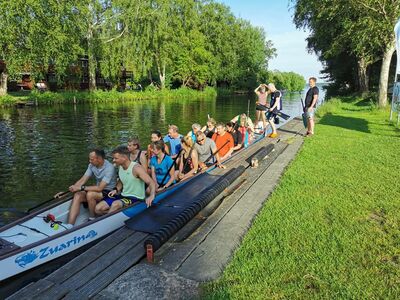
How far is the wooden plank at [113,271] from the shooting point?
378 centimetres

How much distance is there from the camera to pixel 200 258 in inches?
173

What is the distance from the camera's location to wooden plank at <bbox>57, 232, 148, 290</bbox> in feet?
12.8

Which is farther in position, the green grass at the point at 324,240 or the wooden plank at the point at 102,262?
the wooden plank at the point at 102,262

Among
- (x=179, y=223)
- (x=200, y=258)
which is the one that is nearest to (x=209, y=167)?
(x=179, y=223)

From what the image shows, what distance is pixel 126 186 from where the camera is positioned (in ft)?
20.5

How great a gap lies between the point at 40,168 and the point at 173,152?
16.8ft

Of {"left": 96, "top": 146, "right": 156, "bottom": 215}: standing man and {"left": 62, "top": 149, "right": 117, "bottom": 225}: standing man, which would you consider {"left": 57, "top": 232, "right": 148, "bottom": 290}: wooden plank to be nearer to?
{"left": 96, "top": 146, "right": 156, "bottom": 215}: standing man

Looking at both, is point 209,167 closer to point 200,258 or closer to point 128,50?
point 200,258

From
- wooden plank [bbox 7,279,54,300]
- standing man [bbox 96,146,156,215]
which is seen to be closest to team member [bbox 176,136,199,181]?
standing man [bbox 96,146,156,215]

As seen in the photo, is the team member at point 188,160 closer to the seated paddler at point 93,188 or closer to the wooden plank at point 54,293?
the seated paddler at point 93,188

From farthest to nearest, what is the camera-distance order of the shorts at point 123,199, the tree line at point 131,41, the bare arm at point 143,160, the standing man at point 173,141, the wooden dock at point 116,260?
the tree line at point 131,41 < the standing man at point 173,141 < the bare arm at point 143,160 < the shorts at point 123,199 < the wooden dock at point 116,260

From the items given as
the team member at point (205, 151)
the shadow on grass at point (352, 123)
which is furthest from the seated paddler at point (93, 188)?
the shadow on grass at point (352, 123)

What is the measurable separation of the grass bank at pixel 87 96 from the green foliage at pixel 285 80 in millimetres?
42242

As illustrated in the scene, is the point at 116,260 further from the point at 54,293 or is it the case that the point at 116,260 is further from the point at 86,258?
the point at 54,293
